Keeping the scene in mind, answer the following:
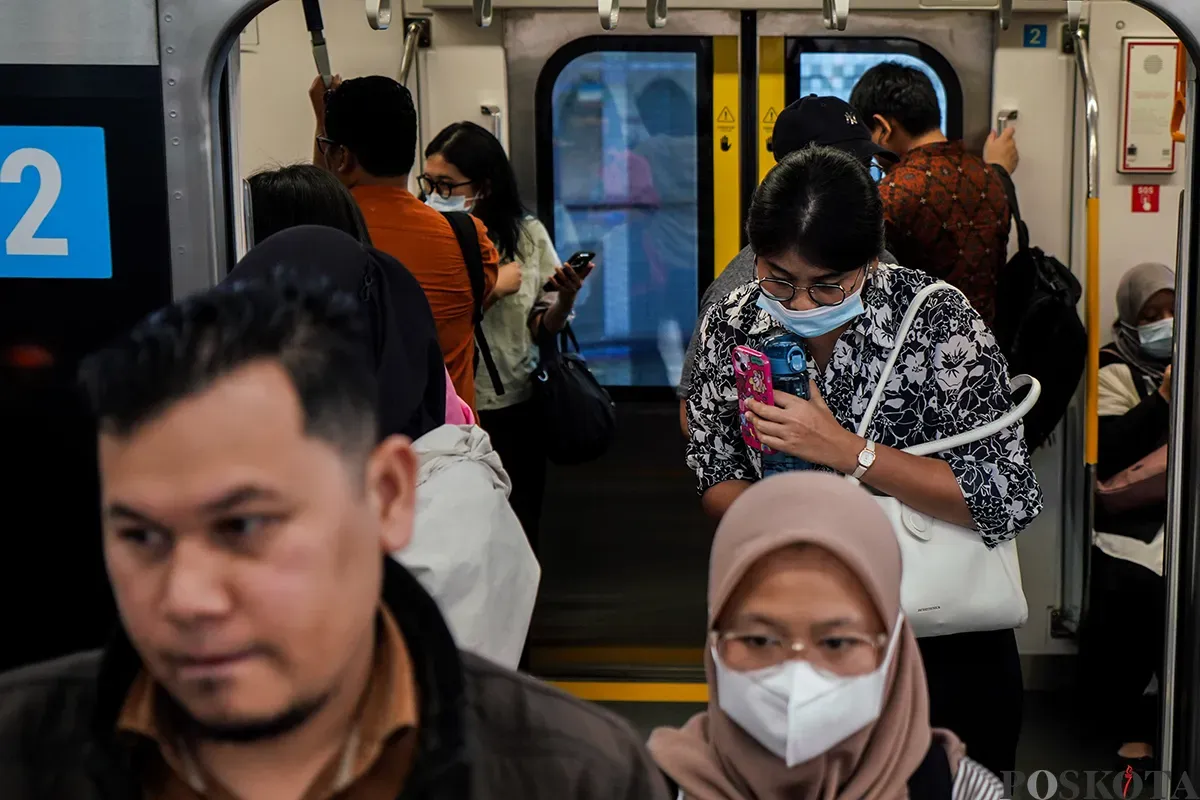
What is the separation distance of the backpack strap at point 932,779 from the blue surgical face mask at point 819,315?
31.4 inches

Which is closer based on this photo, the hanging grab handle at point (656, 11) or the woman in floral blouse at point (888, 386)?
the woman in floral blouse at point (888, 386)

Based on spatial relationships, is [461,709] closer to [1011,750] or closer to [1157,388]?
[1011,750]

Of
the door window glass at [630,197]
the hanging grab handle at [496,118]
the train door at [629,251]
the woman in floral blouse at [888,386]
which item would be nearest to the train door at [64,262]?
the woman in floral blouse at [888,386]

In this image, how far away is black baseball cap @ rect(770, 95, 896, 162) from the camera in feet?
10.2

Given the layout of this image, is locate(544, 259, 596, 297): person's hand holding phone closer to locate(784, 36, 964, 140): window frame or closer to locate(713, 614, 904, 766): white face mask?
locate(784, 36, 964, 140): window frame

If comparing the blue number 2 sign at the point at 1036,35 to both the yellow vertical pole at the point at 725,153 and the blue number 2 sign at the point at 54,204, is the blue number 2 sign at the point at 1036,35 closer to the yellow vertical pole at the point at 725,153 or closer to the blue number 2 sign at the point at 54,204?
the yellow vertical pole at the point at 725,153

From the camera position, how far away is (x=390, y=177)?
3.21 meters

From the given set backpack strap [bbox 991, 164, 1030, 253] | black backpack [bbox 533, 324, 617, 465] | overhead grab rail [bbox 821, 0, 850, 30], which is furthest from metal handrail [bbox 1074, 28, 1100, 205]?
overhead grab rail [bbox 821, 0, 850, 30]

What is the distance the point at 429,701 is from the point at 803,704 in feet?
2.11

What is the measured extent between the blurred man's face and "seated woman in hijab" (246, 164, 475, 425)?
150cm

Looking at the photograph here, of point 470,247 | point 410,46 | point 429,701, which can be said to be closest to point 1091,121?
point 470,247

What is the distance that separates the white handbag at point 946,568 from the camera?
2.28 meters

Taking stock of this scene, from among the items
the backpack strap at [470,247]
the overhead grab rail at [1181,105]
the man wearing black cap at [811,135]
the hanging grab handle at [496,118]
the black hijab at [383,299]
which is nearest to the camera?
the black hijab at [383,299]

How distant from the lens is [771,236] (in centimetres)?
229
